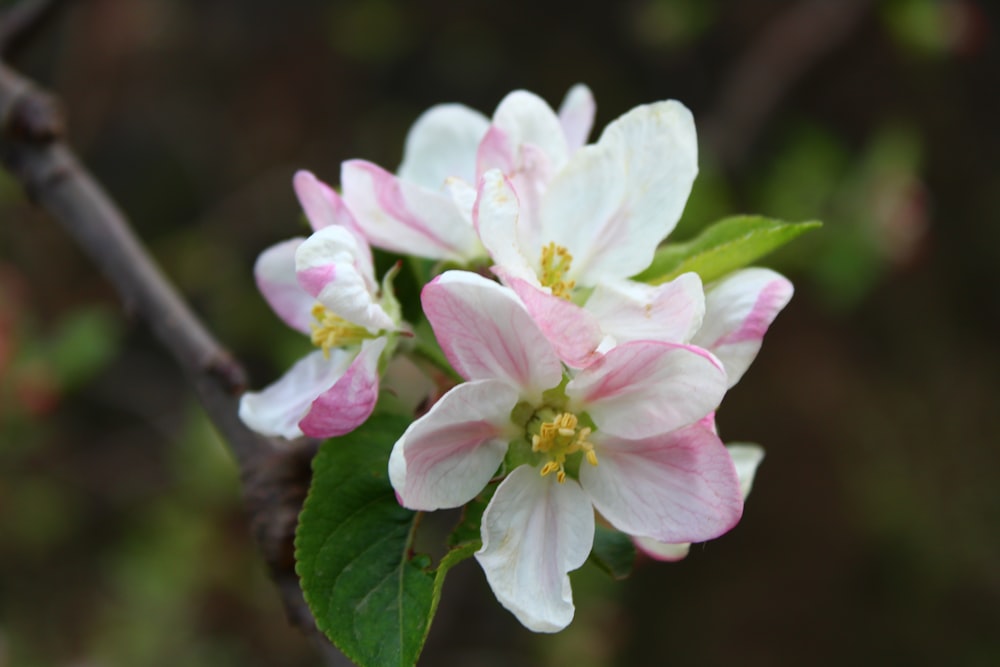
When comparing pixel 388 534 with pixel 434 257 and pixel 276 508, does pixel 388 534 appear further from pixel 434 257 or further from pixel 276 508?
pixel 434 257

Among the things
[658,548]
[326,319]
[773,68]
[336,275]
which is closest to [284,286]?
[326,319]

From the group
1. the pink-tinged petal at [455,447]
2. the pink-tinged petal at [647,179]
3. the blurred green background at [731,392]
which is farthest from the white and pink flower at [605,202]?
the blurred green background at [731,392]

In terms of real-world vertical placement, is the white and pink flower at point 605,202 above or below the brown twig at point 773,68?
above

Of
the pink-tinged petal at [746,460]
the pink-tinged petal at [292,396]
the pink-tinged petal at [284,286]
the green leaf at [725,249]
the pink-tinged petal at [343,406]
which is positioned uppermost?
the pink-tinged petal at [284,286]

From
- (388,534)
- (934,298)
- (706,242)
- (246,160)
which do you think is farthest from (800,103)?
(388,534)

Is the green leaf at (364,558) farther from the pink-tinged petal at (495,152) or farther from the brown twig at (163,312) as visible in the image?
the pink-tinged petal at (495,152)

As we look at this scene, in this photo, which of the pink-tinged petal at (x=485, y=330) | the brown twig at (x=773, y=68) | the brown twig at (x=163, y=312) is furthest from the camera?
the brown twig at (x=773, y=68)

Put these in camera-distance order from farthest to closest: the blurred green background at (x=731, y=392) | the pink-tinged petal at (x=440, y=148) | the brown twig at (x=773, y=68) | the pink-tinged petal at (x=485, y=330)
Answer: the blurred green background at (x=731, y=392) → the brown twig at (x=773, y=68) → the pink-tinged petal at (x=440, y=148) → the pink-tinged petal at (x=485, y=330)

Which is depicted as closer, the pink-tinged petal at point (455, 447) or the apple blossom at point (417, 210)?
the pink-tinged petal at point (455, 447)
